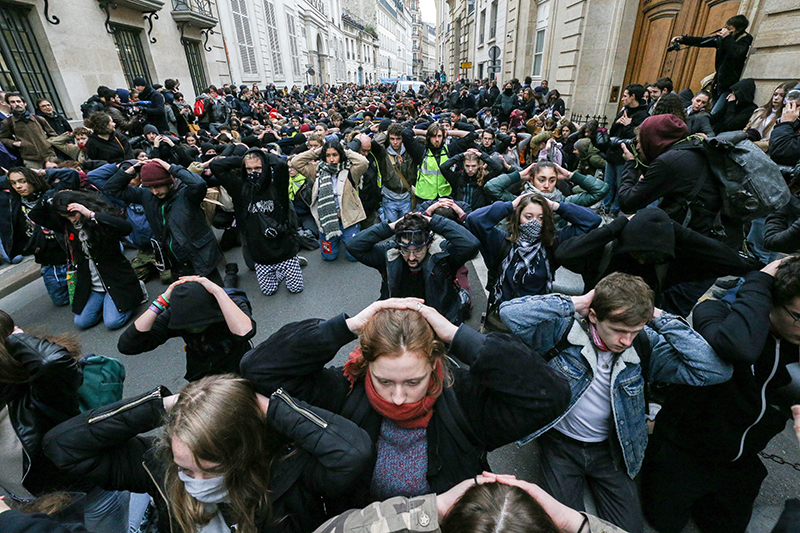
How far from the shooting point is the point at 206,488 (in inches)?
57.0

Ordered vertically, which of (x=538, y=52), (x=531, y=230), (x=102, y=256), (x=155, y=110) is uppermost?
(x=538, y=52)

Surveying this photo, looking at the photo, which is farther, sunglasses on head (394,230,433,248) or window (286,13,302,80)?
window (286,13,302,80)

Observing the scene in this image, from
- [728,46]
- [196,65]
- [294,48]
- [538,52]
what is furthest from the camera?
[294,48]

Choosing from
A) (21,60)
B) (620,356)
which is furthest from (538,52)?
(620,356)

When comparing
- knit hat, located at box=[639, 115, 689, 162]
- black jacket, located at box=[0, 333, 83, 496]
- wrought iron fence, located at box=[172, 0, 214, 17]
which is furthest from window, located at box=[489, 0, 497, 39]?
black jacket, located at box=[0, 333, 83, 496]

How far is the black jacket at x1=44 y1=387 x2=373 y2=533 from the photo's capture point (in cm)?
143

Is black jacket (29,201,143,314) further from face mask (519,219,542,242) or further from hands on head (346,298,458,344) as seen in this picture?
face mask (519,219,542,242)

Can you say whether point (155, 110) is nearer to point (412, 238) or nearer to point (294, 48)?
point (412, 238)

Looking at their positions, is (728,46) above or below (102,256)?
above

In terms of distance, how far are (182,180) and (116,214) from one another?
777mm

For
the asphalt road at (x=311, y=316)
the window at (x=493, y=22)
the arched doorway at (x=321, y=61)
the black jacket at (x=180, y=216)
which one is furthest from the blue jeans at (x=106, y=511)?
the arched doorway at (x=321, y=61)

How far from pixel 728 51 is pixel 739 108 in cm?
88

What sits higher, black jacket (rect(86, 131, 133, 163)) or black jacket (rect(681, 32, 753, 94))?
black jacket (rect(681, 32, 753, 94))

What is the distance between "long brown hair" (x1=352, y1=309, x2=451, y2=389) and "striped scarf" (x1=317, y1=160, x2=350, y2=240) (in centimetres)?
420
